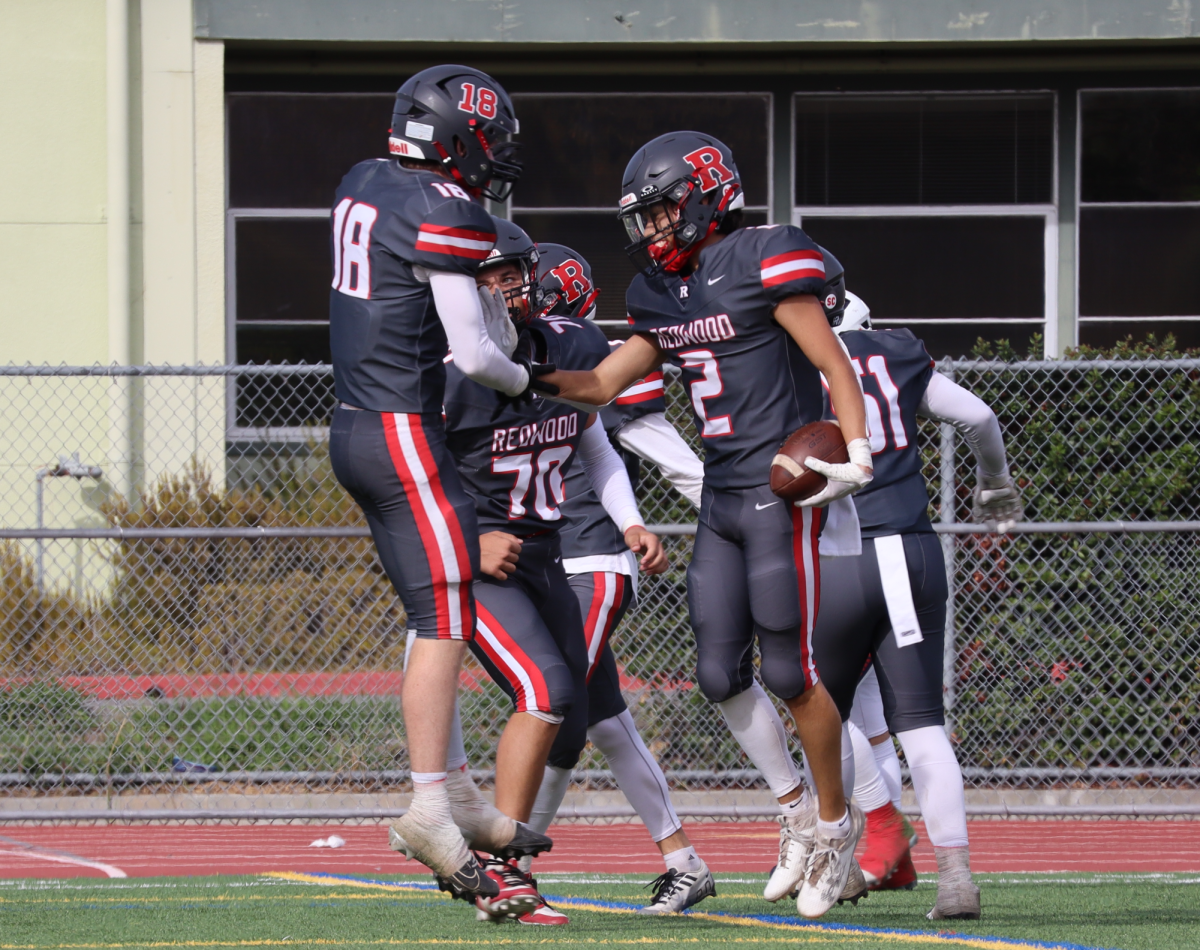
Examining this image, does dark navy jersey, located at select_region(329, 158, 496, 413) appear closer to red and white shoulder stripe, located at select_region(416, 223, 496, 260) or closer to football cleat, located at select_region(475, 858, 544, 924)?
red and white shoulder stripe, located at select_region(416, 223, 496, 260)

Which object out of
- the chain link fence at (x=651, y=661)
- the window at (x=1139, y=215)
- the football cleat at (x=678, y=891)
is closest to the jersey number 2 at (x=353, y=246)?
the football cleat at (x=678, y=891)

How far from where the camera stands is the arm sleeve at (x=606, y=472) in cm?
529

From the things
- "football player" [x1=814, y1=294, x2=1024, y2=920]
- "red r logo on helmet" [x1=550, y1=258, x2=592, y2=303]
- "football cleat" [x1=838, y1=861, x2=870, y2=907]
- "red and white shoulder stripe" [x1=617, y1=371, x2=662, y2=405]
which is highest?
"red r logo on helmet" [x1=550, y1=258, x2=592, y2=303]

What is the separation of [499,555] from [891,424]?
54.2 inches

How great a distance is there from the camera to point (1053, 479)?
9.01 meters

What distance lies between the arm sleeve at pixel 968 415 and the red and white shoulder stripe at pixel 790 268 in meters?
0.86

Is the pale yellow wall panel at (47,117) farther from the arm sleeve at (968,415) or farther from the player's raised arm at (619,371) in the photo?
the arm sleeve at (968,415)

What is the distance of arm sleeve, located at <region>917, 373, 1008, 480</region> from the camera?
16.8ft

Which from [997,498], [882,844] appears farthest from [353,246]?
[882,844]

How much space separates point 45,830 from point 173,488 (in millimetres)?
2377

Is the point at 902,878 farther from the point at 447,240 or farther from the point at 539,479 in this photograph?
the point at 447,240

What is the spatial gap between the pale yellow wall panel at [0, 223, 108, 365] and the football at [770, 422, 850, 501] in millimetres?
8944

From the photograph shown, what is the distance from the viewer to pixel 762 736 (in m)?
4.80

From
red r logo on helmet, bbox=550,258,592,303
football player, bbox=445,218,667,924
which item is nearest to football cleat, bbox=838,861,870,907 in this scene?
football player, bbox=445,218,667,924
